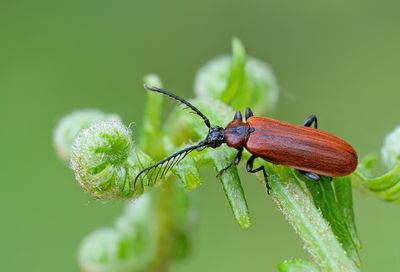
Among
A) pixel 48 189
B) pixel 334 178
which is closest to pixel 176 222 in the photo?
pixel 334 178

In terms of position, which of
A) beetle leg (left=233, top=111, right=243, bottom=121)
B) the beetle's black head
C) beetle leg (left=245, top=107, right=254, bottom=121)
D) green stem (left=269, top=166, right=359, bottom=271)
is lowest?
green stem (left=269, top=166, right=359, bottom=271)

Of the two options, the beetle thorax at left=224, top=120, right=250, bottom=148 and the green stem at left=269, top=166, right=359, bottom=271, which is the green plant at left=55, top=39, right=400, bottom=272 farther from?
the beetle thorax at left=224, top=120, right=250, bottom=148

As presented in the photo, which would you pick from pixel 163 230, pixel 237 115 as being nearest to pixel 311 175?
pixel 237 115

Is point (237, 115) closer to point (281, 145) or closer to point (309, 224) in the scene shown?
point (281, 145)

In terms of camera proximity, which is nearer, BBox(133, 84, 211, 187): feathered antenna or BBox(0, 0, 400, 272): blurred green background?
BBox(133, 84, 211, 187): feathered antenna

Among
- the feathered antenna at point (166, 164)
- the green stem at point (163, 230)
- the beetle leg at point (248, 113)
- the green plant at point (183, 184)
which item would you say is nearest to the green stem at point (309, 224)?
the green plant at point (183, 184)

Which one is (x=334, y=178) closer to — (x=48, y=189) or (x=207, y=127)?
(x=207, y=127)

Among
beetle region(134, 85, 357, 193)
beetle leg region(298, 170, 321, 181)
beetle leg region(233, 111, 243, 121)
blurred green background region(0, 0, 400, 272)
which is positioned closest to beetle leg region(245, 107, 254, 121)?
beetle region(134, 85, 357, 193)

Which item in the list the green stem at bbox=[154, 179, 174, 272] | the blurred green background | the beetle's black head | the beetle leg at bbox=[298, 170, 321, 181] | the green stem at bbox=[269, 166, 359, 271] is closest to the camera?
the green stem at bbox=[269, 166, 359, 271]
